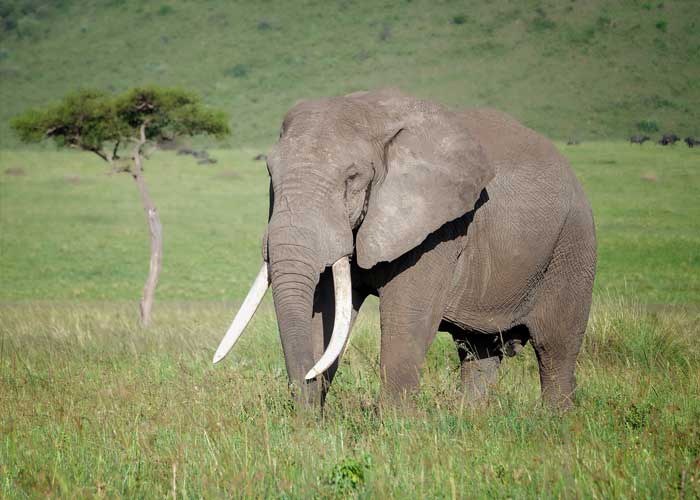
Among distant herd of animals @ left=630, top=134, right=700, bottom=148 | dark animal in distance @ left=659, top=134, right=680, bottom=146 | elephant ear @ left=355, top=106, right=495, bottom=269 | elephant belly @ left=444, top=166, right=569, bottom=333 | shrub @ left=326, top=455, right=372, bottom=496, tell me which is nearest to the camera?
shrub @ left=326, top=455, right=372, bottom=496

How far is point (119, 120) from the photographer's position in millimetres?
18750

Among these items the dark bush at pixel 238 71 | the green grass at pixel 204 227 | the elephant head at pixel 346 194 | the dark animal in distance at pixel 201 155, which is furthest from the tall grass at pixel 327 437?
the dark bush at pixel 238 71

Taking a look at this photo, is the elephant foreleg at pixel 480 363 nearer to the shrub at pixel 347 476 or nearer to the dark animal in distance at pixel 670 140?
the shrub at pixel 347 476

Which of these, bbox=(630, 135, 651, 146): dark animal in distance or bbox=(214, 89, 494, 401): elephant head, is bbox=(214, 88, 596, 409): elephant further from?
bbox=(630, 135, 651, 146): dark animal in distance

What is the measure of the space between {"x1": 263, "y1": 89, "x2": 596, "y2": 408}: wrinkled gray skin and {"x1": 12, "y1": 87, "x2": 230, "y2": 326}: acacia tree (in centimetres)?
1117

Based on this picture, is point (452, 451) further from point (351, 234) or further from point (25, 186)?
point (25, 186)

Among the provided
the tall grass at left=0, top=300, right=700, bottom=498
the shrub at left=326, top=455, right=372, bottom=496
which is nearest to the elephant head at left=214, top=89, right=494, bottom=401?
the tall grass at left=0, top=300, right=700, bottom=498

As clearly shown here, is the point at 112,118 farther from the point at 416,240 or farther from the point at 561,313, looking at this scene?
the point at 416,240

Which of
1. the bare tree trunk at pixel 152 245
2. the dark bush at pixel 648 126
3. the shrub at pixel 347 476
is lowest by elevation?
the dark bush at pixel 648 126

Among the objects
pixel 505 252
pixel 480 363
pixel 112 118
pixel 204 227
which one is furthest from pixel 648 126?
pixel 505 252

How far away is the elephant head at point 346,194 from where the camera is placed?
18.8 feet

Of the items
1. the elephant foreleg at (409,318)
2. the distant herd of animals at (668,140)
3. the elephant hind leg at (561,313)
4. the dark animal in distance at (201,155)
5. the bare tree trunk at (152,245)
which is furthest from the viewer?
the dark animal in distance at (201,155)

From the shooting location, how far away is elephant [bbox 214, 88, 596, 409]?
5.83 m

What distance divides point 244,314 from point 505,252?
88.0 inches
